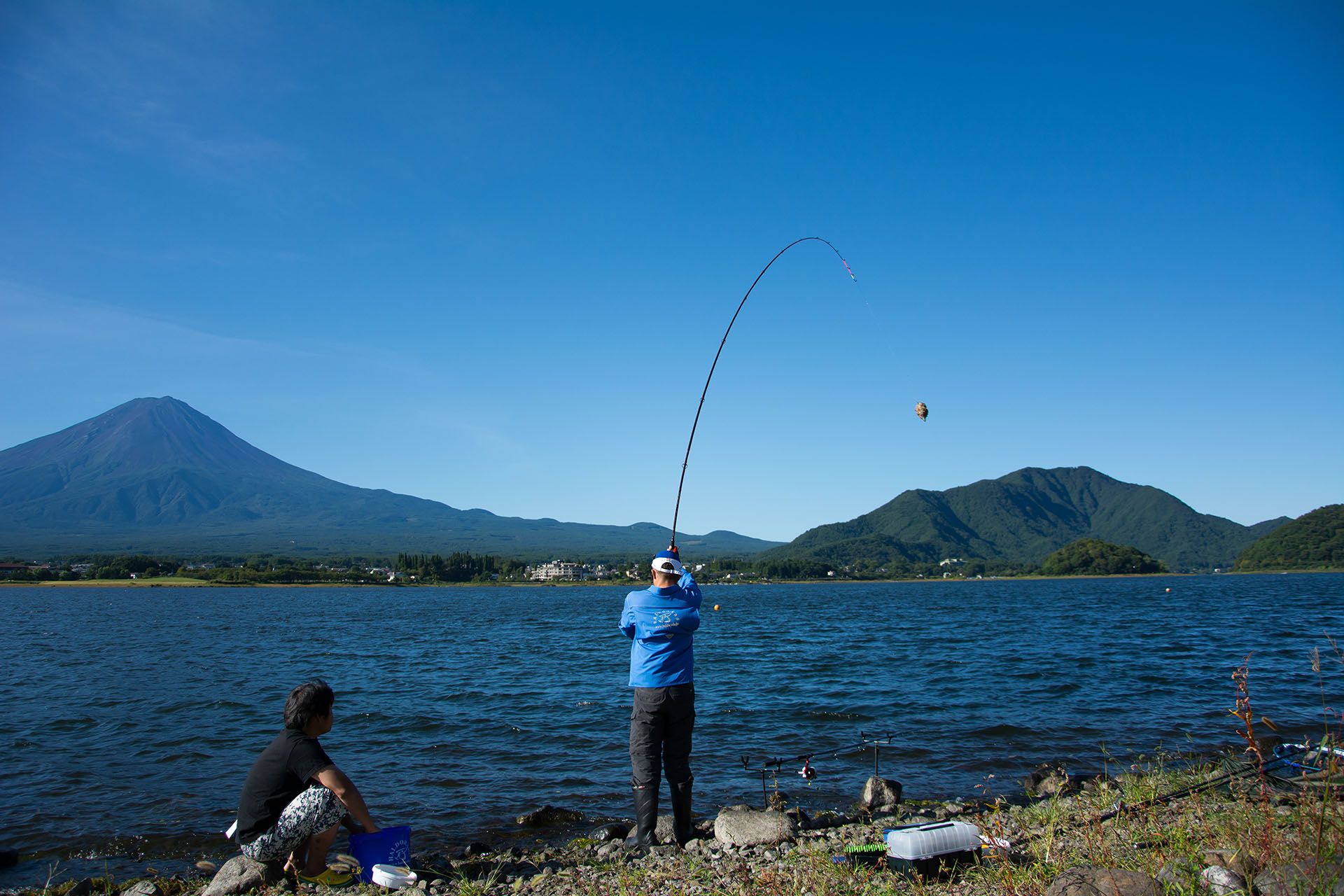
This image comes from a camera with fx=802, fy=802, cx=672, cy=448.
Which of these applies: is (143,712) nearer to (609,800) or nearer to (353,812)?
(609,800)

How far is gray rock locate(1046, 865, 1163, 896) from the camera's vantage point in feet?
12.5

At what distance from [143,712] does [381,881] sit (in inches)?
571

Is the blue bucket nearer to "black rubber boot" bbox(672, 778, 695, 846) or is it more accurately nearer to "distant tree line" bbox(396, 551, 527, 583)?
"black rubber boot" bbox(672, 778, 695, 846)

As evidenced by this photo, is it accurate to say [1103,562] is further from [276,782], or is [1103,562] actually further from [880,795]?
[276,782]

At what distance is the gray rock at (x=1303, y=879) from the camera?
3.43 m

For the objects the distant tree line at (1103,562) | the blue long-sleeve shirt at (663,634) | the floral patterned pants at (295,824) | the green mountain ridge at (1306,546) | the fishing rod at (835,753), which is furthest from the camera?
the distant tree line at (1103,562)

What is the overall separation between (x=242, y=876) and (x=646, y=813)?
10.4 ft

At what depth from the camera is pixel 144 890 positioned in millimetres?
6797

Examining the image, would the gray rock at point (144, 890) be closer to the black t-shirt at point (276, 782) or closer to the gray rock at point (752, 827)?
the black t-shirt at point (276, 782)

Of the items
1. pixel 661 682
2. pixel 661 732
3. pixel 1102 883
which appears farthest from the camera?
pixel 661 732

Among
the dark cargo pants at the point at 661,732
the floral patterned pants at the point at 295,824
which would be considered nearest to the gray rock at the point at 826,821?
the dark cargo pants at the point at 661,732

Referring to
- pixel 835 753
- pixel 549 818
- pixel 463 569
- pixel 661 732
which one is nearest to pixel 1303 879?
pixel 661 732

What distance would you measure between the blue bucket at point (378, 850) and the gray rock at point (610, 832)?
2.49 meters

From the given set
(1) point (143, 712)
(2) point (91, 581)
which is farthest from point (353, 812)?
(2) point (91, 581)
